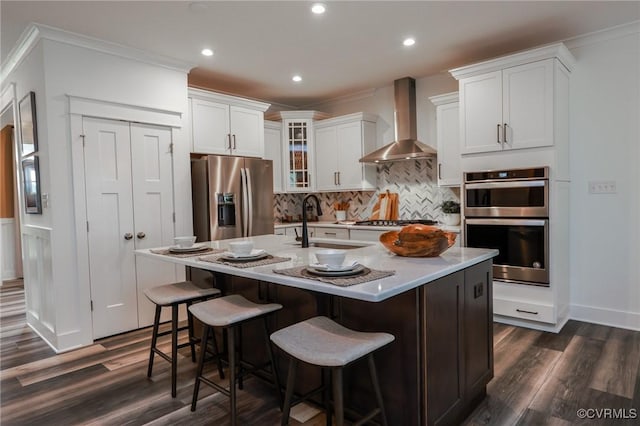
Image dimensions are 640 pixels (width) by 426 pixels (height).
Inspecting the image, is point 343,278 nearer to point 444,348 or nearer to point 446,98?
point 444,348

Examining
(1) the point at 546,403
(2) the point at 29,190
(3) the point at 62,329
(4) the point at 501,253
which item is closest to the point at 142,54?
(2) the point at 29,190

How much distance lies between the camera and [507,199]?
3441mm

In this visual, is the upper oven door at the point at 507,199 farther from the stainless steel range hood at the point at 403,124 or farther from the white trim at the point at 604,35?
the white trim at the point at 604,35

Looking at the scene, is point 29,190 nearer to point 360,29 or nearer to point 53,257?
point 53,257

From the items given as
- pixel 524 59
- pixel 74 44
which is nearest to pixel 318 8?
pixel 524 59

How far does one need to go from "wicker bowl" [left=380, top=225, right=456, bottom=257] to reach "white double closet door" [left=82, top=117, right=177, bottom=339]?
2.59 m

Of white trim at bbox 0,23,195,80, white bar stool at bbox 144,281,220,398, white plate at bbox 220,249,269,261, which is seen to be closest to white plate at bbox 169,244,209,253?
white bar stool at bbox 144,281,220,398

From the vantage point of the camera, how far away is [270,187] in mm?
4621

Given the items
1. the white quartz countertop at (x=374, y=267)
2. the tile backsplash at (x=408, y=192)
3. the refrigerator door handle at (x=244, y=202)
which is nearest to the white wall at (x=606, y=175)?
the tile backsplash at (x=408, y=192)

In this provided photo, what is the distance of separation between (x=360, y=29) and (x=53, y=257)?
3157mm

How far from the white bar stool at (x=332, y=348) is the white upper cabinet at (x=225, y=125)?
9.92ft

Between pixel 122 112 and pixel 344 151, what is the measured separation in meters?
2.68

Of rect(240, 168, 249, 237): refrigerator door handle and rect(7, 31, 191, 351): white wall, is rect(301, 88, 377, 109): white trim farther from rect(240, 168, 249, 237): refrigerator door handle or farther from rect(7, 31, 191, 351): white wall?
rect(7, 31, 191, 351): white wall

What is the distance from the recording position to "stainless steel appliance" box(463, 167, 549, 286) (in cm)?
328
